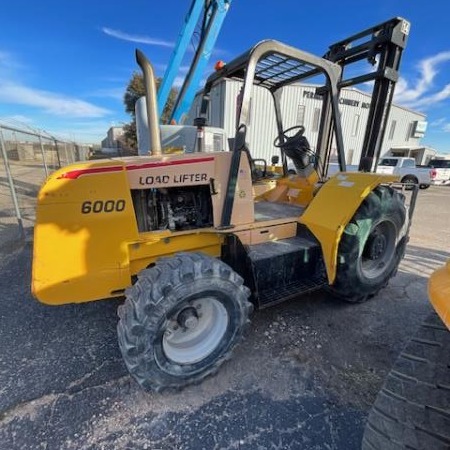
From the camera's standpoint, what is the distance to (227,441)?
5.87 feet

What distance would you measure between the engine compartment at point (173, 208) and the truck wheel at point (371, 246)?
147 centimetres

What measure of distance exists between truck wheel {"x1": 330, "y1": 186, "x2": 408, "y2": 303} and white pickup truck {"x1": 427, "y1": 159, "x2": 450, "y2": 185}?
16.5 metres

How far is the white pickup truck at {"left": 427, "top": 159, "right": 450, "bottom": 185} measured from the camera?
16.7 m

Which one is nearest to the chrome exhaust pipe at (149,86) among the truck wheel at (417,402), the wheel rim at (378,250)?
the truck wheel at (417,402)

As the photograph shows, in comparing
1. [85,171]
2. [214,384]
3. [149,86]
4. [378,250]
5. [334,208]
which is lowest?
[214,384]

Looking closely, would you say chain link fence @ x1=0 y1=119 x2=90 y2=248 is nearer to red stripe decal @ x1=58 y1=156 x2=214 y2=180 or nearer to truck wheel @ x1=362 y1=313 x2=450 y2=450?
red stripe decal @ x1=58 y1=156 x2=214 y2=180

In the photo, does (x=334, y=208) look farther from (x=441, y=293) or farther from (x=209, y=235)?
(x=441, y=293)

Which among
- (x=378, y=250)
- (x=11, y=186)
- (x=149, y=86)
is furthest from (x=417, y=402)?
(x=11, y=186)

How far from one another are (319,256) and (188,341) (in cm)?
153

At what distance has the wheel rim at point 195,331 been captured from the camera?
215 centimetres

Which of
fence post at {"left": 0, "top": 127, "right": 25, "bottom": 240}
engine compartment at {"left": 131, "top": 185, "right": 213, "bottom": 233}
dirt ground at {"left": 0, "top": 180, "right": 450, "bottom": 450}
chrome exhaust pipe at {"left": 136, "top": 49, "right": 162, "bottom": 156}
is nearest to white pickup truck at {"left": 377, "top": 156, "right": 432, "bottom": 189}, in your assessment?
dirt ground at {"left": 0, "top": 180, "right": 450, "bottom": 450}

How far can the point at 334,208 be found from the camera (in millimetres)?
2855

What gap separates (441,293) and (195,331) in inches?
68.6

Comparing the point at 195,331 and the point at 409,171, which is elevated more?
the point at 409,171
